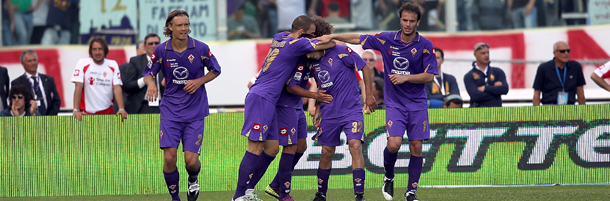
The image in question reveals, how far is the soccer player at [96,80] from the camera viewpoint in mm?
10547

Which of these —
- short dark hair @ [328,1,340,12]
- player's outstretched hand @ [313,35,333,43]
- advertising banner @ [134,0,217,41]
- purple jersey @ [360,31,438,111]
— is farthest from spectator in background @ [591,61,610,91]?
advertising banner @ [134,0,217,41]

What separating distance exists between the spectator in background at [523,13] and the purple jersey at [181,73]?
9782mm

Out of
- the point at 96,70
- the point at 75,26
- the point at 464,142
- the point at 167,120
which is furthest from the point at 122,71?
the point at 75,26

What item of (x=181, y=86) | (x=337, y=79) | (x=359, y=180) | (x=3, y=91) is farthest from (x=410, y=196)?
(x=3, y=91)

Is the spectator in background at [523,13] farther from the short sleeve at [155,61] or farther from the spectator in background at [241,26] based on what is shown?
the short sleeve at [155,61]

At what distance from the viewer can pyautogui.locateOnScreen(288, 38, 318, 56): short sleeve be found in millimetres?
7512

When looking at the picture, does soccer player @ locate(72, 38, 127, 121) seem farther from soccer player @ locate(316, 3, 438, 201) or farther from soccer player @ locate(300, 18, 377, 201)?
soccer player @ locate(316, 3, 438, 201)

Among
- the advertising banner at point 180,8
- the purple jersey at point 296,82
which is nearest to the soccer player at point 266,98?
the purple jersey at point 296,82

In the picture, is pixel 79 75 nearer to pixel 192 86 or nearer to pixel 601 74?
pixel 192 86

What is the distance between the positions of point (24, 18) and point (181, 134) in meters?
10.3

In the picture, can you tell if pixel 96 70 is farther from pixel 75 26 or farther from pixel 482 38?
pixel 482 38

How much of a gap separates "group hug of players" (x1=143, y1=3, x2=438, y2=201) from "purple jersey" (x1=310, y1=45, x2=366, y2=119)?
0.03 ft

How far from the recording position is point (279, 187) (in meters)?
8.45

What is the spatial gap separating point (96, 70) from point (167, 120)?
3.21 m
